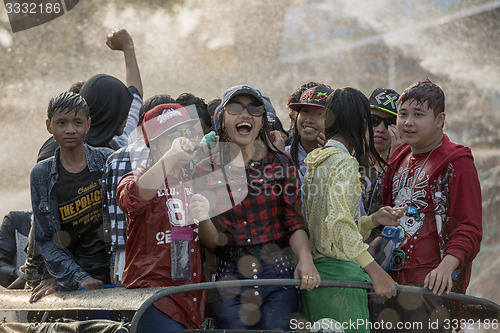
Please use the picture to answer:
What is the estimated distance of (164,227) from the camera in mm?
2910

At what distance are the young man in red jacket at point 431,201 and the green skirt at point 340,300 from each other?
0.92ft

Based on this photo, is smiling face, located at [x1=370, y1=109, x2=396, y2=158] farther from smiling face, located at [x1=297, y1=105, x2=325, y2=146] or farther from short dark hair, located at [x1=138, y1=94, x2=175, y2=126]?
short dark hair, located at [x1=138, y1=94, x2=175, y2=126]

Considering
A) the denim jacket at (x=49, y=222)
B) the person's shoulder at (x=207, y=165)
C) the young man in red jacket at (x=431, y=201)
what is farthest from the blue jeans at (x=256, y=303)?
the denim jacket at (x=49, y=222)

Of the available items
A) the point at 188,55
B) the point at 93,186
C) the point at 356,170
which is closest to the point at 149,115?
the point at 93,186

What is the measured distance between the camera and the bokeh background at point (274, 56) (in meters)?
8.52

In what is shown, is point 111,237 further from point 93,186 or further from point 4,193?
point 4,193

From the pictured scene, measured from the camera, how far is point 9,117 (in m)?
8.08

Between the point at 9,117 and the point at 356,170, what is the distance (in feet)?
20.4

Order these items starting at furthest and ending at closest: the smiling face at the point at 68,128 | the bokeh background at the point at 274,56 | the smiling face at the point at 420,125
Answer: the bokeh background at the point at 274,56 < the smiling face at the point at 68,128 < the smiling face at the point at 420,125

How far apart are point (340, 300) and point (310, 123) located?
1.21 m

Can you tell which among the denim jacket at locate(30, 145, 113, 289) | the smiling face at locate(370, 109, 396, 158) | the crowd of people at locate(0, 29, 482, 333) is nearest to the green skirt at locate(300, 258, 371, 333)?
the crowd of people at locate(0, 29, 482, 333)

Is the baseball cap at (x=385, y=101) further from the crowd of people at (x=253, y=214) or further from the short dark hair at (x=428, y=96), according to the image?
the short dark hair at (x=428, y=96)

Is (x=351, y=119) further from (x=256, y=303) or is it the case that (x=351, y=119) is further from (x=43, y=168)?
(x=43, y=168)

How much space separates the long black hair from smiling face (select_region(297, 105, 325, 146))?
2.15 ft
